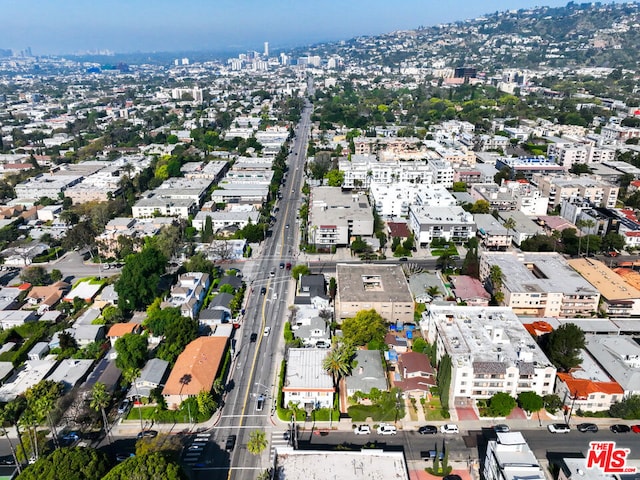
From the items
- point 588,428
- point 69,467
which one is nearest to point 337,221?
point 588,428

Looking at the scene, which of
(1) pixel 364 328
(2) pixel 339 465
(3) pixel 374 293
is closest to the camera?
(2) pixel 339 465

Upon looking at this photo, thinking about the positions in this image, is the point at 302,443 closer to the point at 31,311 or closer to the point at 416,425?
the point at 416,425

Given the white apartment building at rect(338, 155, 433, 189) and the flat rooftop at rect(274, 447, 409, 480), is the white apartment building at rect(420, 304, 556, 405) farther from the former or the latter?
the white apartment building at rect(338, 155, 433, 189)

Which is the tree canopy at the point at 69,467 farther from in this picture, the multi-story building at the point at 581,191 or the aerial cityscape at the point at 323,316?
the multi-story building at the point at 581,191

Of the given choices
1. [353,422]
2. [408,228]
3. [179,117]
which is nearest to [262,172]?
[408,228]

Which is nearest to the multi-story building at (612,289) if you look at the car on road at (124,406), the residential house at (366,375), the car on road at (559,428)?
the car on road at (559,428)

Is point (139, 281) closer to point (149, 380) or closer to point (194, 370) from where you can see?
point (149, 380)
